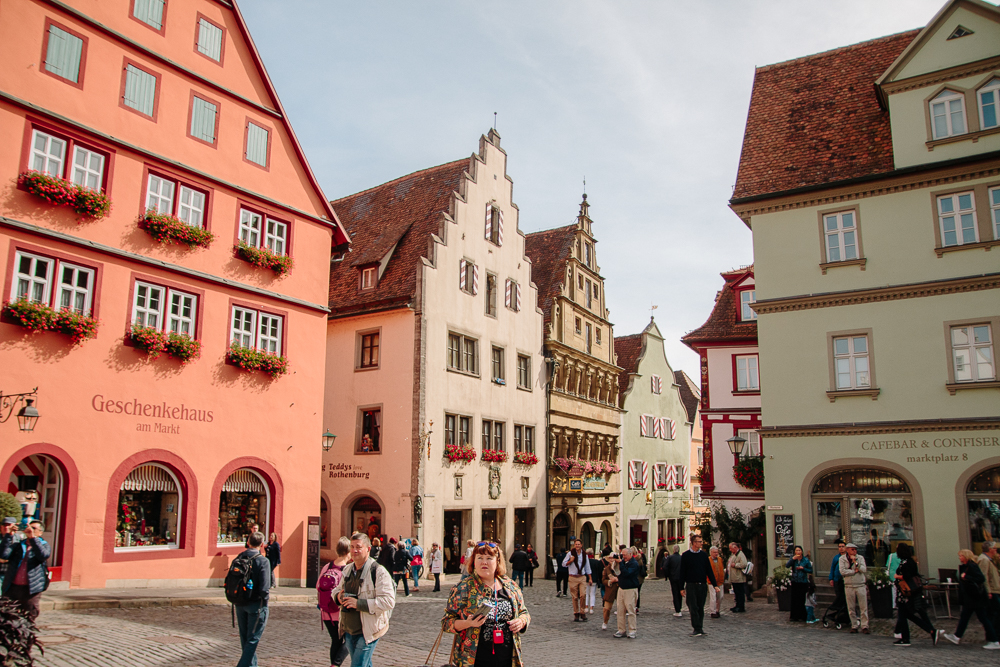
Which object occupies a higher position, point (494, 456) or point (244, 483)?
point (494, 456)

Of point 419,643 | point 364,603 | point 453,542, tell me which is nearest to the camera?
point 364,603

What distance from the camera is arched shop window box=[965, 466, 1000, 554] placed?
1769 cm

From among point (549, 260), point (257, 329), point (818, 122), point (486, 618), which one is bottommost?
point (486, 618)

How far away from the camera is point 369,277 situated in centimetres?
3053

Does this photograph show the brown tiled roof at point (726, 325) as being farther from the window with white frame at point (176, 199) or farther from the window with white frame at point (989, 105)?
the window with white frame at point (176, 199)

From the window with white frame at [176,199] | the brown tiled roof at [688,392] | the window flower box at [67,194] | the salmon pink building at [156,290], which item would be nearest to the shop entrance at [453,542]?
the salmon pink building at [156,290]

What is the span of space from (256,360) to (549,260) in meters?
20.2

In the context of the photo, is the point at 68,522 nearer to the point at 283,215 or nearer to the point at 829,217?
the point at 283,215

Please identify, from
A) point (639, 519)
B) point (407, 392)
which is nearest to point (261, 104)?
point (407, 392)

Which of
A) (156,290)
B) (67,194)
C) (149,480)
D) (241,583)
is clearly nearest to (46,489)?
(149,480)

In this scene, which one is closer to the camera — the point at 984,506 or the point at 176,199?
the point at 984,506

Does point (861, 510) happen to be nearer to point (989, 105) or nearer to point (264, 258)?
point (989, 105)

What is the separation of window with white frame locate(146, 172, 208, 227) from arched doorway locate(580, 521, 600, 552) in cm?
2344

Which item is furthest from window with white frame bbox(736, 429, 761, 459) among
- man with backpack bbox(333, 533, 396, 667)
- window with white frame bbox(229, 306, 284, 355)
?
man with backpack bbox(333, 533, 396, 667)
